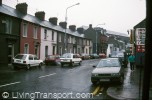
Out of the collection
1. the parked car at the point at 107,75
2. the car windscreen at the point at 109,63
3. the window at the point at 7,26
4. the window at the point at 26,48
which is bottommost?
the parked car at the point at 107,75

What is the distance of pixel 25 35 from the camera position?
116ft

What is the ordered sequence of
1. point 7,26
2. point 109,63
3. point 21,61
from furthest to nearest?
1. point 7,26
2. point 21,61
3. point 109,63

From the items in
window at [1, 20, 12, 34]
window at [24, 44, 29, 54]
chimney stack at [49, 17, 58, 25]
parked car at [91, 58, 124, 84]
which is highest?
chimney stack at [49, 17, 58, 25]

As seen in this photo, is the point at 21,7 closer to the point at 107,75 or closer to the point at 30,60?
the point at 30,60

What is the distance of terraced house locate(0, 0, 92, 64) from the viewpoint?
98.7 ft

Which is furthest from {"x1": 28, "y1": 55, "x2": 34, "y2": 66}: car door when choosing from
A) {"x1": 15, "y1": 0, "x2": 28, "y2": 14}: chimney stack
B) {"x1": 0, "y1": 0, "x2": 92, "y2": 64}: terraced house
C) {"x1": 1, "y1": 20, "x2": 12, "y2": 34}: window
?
{"x1": 15, "y1": 0, "x2": 28, "y2": 14}: chimney stack

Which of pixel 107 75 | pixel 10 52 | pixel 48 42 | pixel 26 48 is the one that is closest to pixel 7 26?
pixel 10 52

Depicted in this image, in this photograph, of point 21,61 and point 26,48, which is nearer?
point 21,61

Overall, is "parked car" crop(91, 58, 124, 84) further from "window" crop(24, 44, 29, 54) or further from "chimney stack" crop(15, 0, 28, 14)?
"chimney stack" crop(15, 0, 28, 14)

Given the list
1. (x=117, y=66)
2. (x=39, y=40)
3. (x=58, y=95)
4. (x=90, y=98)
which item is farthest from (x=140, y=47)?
(x=39, y=40)

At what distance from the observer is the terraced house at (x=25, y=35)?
98.7 ft

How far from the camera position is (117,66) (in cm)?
1584

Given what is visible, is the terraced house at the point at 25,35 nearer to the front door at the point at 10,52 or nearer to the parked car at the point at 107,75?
the front door at the point at 10,52

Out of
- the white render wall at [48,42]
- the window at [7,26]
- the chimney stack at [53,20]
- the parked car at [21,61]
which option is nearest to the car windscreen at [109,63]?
the parked car at [21,61]
